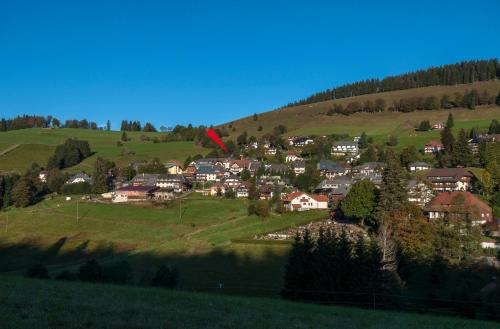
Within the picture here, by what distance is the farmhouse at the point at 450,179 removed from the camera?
6970 cm

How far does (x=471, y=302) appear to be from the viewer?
83.5 ft

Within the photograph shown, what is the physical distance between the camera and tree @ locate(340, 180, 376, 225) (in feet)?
178

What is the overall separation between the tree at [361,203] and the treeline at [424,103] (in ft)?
278

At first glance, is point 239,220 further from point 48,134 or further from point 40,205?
point 48,134

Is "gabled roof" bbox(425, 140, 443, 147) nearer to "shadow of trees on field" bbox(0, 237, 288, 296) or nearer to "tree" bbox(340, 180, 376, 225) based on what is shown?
"tree" bbox(340, 180, 376, 225)

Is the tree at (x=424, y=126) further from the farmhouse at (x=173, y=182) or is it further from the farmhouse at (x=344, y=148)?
the farmhouse at (x=173, y=182)

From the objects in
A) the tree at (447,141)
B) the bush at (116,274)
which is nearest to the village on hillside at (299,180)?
the tree at (447,141)

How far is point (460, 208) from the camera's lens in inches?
1873

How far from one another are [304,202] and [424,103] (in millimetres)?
80277

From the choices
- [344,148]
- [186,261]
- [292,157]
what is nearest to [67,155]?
[292,157]

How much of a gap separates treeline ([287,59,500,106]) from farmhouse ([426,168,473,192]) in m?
95.4

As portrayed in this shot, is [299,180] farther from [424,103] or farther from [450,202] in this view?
[424,103]

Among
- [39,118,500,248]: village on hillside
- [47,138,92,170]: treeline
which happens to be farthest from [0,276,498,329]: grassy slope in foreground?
[47,138,92,170]: treeline

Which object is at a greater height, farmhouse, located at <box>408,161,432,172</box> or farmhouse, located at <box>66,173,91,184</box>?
farmhouse, located at <box>66,173,91,184</box>
